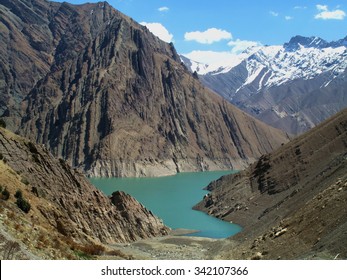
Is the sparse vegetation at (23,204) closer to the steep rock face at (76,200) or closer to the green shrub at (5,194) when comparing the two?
the green shrub at (5,194)

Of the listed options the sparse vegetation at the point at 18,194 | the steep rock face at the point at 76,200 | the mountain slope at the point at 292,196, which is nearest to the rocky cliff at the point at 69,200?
the steep rock face at the point at 76,200

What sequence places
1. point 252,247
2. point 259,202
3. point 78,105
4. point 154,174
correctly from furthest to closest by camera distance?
point 78,105, point 154,174, point 259,202, point 252,247

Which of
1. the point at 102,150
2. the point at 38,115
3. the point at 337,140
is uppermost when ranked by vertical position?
the point at 38,115

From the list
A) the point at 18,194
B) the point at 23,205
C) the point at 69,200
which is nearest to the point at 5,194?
the point at 23,205

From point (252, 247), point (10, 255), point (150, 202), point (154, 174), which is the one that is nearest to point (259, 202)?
point (150, 202)

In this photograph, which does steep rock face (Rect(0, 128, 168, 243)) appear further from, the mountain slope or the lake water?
the mountain slope

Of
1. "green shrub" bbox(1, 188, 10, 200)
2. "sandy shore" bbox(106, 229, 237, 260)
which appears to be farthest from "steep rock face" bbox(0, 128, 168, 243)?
"green shrub" bbox(1, 188, 10, 200)

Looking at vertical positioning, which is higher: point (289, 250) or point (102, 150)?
point (102, 150)

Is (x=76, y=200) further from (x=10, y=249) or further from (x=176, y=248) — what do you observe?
(x=10, y=249)
